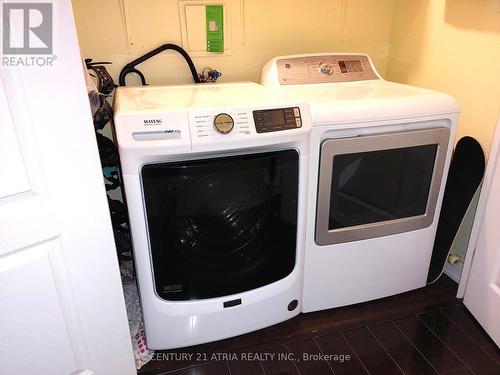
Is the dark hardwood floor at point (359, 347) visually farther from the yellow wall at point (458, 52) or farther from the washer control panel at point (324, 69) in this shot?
the washer control panel at point (324, 69)

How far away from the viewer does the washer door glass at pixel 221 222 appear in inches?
47.0

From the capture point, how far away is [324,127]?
4.29 feet

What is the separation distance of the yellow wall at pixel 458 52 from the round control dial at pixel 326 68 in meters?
0.51

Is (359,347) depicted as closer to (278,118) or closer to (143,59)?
(278,118)

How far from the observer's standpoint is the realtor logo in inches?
30.4

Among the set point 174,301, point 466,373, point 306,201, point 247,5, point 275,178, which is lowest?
point 466,373

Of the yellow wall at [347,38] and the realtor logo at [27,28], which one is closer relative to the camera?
the realtor logo at [27,28]

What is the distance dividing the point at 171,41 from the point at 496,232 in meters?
1.65

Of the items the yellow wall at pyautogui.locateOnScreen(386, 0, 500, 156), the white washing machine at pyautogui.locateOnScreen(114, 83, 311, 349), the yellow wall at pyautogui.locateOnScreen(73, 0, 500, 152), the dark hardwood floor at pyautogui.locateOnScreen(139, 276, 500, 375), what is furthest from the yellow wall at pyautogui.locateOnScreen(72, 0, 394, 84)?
the dark hardwood floor at pyautogui.locateOnScreen(139, 276, 500, 375)

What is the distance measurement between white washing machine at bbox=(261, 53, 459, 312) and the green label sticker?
0.92 feet

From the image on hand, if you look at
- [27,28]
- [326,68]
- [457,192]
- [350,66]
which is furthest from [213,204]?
[457,192]

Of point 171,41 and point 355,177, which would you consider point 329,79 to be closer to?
point 355,177

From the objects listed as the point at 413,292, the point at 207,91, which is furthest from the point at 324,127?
the point at 413,292

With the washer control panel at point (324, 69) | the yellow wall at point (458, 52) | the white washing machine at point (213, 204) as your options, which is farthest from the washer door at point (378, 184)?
the washer control panel at point (324, 69)
